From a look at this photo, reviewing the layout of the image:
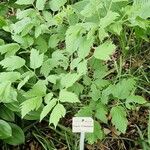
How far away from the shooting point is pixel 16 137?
1827mm

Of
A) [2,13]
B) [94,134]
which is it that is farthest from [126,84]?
[2,13]

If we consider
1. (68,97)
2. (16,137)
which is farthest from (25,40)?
(16,137)

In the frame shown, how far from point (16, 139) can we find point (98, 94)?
0.57m

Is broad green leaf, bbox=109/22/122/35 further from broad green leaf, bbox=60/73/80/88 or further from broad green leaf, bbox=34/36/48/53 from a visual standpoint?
broad green leaf, bbox=34/36/48/53

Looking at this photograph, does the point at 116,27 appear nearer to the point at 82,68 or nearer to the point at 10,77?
the point at 82,68

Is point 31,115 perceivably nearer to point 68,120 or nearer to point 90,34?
point 68,120

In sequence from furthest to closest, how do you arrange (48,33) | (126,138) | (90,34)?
(126,138) → (48,33) → (90,34)

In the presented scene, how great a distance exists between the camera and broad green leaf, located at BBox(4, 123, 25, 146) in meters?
1.82

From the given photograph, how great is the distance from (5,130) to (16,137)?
10 cm

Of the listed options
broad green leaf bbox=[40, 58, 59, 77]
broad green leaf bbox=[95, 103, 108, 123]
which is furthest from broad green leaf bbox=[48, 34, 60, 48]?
broad green leaf bbox=[95, 103, 108, 123]

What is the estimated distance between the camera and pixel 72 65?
1.38m

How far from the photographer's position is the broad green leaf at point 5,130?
1741 mm

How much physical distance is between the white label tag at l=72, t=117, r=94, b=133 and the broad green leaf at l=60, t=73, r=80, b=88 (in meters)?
0.16

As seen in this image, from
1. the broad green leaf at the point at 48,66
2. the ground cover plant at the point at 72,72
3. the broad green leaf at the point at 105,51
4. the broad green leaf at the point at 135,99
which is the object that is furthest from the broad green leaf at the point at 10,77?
the broad green leaf at the point at 135,99
